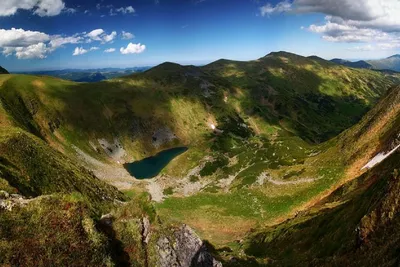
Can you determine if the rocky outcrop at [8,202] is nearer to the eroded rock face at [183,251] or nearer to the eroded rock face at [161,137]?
the eroded rock face at [183,251]

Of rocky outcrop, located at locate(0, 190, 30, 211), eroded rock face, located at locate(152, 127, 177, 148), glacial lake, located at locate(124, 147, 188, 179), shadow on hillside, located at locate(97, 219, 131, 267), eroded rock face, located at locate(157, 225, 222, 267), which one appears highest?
rocky outcrop, located at locate(0, 190, 30, 211)

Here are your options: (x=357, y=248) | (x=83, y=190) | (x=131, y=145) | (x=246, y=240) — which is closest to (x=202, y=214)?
(x=246, y=240)

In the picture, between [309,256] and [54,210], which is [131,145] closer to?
[309,256]

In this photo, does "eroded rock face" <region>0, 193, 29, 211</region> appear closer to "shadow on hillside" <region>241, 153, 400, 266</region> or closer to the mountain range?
the mountain range

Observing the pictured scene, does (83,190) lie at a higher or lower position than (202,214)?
higher

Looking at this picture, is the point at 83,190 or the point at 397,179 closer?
the point at 397,179

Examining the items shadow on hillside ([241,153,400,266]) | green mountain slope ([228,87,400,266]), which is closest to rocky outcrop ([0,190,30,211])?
green mountain slope ([228,87,400,266])
